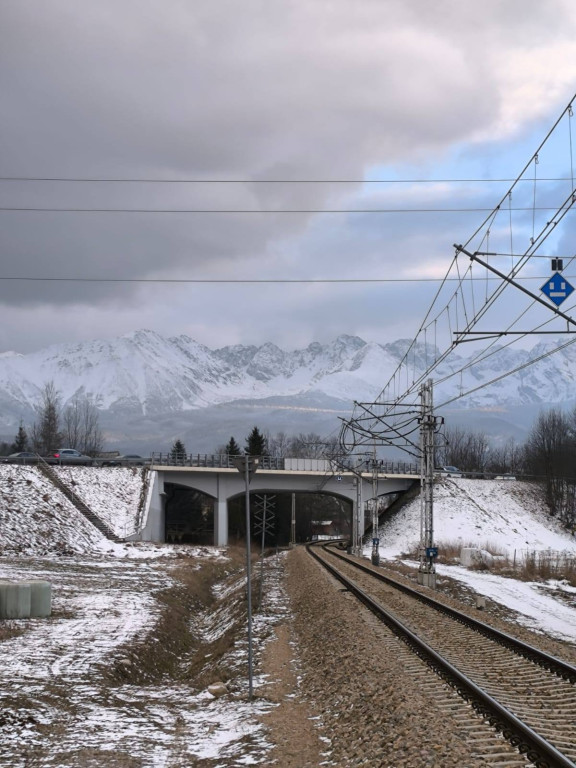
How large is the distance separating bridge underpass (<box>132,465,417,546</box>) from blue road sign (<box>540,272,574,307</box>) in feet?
169

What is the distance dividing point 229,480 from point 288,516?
118ft

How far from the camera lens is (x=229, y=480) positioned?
304ft

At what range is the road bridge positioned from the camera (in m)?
86.4

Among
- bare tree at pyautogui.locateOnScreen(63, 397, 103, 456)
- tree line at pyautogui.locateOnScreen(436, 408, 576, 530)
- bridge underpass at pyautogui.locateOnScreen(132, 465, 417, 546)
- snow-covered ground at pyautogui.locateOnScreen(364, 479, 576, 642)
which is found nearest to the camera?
snow-covered ground at pyautogui.locateOnScreen(364, 479, 576, 642)

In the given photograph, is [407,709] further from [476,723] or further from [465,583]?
[465,583]

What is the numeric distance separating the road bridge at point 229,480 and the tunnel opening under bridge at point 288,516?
251 cm

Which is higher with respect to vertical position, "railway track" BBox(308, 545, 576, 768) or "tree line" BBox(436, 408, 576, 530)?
"tree line" BBox(436, 408, 576, 530)

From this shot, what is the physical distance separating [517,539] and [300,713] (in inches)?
3085

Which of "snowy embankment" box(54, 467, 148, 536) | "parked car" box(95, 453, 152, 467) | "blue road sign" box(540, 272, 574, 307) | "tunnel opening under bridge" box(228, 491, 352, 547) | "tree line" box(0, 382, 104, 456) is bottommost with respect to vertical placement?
"tunnel opening under bridge" box(228, 491, 352, 547)

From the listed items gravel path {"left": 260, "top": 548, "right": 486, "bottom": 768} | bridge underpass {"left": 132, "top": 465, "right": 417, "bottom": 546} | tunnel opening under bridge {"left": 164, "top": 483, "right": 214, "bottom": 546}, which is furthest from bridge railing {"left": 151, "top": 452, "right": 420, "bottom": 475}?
gravel path {"left": 260, "top": 548, "right": 486, "bottom": 768}

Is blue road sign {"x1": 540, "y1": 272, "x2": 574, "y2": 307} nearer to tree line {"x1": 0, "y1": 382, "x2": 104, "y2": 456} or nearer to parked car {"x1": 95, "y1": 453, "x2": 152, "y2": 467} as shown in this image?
parked car {"x1": 95, "y1": 453, "x2": 152, "y2": 467}

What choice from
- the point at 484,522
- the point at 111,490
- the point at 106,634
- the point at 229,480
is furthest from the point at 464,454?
the point at 106,634

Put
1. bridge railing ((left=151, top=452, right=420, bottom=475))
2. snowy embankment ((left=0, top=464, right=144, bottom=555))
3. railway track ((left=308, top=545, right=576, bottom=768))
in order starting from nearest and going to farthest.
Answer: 1. railway track ((left=308, top=545, right=576, bottom=768))
2. snowy embankment ((left=0, top=464, right=144, bottom=555))
3. bridge railing ((left=151, top=452, right=420, bottom=475))

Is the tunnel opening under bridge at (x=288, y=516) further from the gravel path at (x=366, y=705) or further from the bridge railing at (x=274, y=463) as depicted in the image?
the gravel path at (x=366, y=705)
